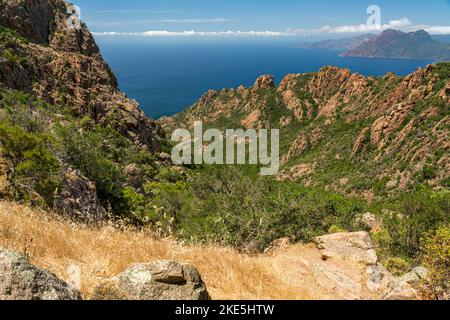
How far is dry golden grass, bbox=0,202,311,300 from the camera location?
5328 millimetres

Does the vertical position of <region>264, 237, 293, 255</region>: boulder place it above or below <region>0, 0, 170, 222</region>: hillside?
below

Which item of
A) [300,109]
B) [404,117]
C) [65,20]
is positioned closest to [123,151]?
[65,20]

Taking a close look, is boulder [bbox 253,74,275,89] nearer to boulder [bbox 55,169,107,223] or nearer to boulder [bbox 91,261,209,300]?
boulder [bbox 55,169,107,223]

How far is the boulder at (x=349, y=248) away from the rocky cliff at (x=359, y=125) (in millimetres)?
41405

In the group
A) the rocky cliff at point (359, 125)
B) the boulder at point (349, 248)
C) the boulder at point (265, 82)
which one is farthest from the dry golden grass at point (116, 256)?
the boulder at point (265, 82)

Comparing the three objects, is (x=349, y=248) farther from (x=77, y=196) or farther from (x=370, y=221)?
(x=370, y=221)

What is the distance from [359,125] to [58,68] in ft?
209

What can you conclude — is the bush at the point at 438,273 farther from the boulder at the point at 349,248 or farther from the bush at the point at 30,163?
the bush at the point at 30,163

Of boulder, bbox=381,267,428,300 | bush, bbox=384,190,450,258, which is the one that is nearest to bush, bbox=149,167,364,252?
bush, bbox=384,190,450,258

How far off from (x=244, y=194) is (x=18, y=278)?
23.8m

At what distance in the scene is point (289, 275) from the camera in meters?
7.06

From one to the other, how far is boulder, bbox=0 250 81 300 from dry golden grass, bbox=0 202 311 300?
1007 mm

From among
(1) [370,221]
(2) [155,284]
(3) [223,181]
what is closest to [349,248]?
(2) [155,284]
